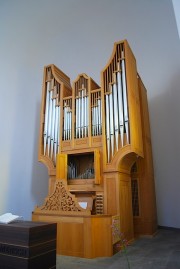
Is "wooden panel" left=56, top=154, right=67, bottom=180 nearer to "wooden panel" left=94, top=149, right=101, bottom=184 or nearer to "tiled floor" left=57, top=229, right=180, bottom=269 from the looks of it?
"wooden panel" left=94, top=149, right=101, bottom=184

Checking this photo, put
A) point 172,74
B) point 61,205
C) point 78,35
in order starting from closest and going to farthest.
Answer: point 61,205
point 172,74
point 78,35

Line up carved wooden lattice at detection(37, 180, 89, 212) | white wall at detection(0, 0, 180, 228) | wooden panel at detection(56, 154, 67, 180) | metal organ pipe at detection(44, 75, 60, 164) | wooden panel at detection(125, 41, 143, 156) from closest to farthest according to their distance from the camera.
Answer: carved wooden lattice at detection(37, 180, 89, 212) < wooden panel at detection(125, 41, 143, 156) < wooden panel at detection(56, 154, 67, 180) < metal organ pipe at detection(44, 75, 60, 164) < white wall at detection(0, 0, 180, 228)

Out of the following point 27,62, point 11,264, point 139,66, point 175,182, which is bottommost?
point 11,264

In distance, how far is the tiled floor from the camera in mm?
3759

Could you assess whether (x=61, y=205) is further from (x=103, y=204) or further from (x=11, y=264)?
(x=11, y=264)

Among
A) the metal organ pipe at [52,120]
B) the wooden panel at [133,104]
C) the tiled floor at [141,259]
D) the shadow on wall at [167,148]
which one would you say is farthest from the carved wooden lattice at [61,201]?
the shadow on wall at [167,148]

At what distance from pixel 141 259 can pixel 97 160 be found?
231 cm

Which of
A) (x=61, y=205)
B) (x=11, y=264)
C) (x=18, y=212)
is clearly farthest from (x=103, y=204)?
(x=18, y=212)

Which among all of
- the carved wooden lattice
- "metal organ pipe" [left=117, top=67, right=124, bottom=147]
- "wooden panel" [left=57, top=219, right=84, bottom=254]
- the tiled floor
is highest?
"metal organ pipe" [left=117, top=67, right=124, bottom=147]

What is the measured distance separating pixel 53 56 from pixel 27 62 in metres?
1.23

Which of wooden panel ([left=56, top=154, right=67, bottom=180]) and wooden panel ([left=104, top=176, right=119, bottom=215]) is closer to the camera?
wooden panel ([left=104, top=176, right=119, bottom=215])

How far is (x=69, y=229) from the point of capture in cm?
466

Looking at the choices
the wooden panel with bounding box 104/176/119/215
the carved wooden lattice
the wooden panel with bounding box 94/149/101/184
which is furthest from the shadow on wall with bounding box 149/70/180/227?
the carved wooden lattice

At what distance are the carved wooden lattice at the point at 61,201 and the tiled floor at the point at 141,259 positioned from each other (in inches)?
37.5
